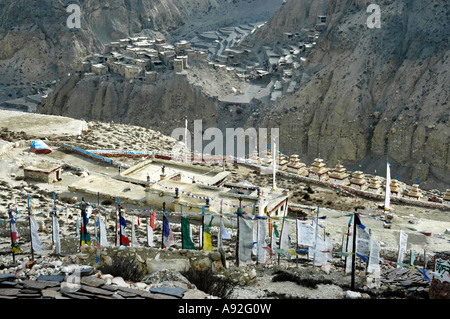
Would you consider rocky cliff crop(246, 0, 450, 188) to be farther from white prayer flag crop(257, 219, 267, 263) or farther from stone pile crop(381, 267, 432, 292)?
white prayer flag crop(257, 219, 267, 263)

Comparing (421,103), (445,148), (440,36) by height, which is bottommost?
(445,148)

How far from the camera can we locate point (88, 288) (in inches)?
484

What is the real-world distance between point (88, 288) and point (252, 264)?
6.19 m

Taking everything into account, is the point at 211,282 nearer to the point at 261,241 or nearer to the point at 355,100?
the point at 261,241

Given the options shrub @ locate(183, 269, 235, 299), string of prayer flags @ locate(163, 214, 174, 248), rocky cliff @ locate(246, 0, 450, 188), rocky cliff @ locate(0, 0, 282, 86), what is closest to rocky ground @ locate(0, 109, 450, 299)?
shrub @ locate(183, 269, 235, 299)

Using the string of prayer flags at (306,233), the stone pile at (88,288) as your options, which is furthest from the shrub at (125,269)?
the string of prayer flags at (306,233)

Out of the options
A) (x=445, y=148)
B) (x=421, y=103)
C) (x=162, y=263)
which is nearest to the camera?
(x=162, y=263)

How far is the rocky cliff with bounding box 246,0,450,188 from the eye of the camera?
52.4 metres

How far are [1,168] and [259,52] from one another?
5876cm

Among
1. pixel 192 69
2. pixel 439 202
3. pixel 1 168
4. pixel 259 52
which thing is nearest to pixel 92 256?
pixel 1 168

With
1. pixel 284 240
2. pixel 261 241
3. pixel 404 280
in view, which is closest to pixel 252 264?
pixel 261 241

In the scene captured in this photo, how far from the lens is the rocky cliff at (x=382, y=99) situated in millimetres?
52375

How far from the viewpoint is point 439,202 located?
31547 millimetres

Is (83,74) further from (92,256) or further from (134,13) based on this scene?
(92,256)
